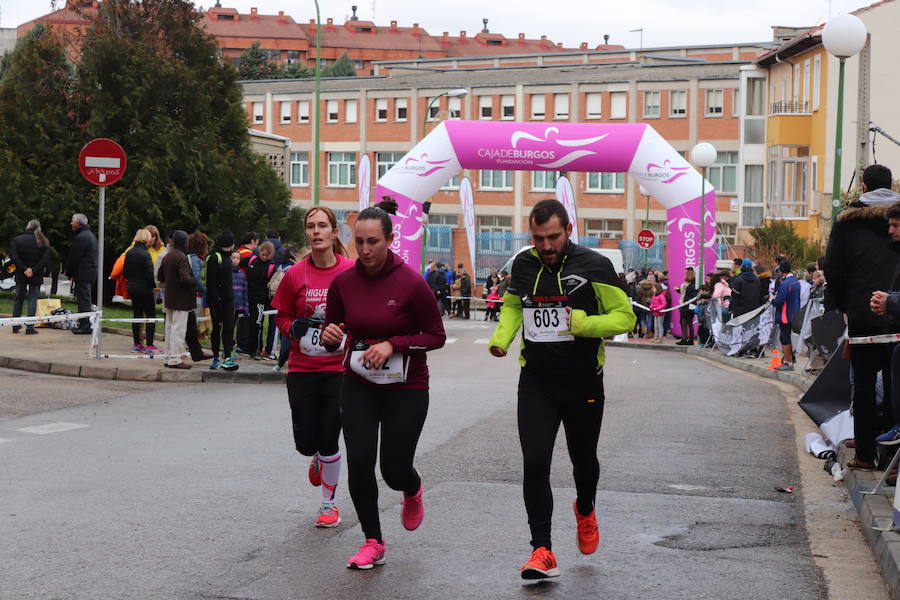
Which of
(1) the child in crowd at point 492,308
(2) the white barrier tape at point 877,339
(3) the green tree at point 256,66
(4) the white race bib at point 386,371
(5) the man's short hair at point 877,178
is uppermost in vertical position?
(3) the green tree at point 256,66

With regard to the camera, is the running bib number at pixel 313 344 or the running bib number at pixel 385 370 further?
the running bib number at pixel 313 344

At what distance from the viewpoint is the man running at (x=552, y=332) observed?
6355mm

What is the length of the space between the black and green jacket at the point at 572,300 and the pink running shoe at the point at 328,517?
1.65 metres

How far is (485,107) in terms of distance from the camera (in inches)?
3066

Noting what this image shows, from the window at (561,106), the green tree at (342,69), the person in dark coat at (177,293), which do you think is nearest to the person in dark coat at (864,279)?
Result: the person in dark coat at (177,293)

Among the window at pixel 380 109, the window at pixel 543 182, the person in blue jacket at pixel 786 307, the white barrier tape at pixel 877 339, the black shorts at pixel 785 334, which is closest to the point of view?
the white barrier tape at pixel 877 339

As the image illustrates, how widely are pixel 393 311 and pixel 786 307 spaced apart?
16.6m

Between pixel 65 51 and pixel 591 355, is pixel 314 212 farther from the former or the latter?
pixel 65 51

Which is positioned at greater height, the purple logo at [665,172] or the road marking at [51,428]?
the purple logo at [665,172]

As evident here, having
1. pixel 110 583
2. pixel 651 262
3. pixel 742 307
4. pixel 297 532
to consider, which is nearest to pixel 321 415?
pixel 297 532

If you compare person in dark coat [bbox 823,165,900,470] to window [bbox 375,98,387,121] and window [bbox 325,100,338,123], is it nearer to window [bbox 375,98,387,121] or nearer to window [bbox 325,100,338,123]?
window [bbox 375,98,387,121]

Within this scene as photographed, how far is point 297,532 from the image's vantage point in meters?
7.32

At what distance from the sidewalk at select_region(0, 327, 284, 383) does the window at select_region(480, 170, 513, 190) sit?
57.7 metres

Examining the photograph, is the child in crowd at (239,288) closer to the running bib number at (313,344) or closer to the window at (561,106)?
the running bib number at (313,344)
